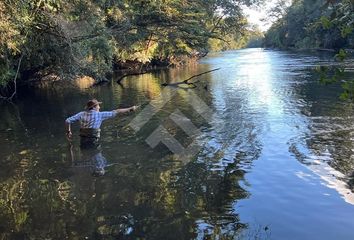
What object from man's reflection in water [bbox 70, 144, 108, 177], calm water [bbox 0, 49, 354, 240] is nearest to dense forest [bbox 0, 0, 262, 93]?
calm water [bbox 0, 49, 354, 240]

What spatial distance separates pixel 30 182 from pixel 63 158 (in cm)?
203

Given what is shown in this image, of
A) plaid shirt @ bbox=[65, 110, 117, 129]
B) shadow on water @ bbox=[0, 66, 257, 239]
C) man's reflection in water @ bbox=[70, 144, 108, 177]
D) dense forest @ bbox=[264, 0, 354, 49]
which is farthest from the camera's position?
dense forest @ bbox=[264, 0, 354, 49]

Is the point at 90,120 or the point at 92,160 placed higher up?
the point at 90,120

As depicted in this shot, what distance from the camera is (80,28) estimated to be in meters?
20.8

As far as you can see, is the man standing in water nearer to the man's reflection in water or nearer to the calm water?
the man's reflection in water

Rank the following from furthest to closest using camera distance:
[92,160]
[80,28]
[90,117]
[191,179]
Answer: [80,28], [90,117], [92,160], [191,179]

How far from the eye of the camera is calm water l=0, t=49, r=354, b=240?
7.37m

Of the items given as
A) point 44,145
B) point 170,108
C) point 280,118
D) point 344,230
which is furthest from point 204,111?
point 344,230

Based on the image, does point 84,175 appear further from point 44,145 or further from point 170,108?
point 170,108

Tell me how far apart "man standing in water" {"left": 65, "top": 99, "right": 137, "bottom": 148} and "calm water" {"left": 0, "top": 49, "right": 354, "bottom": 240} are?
Result: 410mm

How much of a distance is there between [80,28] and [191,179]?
525 inches

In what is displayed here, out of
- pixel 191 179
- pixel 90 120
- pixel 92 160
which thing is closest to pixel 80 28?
pixel 90 120

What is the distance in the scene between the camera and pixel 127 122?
17438mm

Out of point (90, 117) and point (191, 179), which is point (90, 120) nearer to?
point (90, 117)
